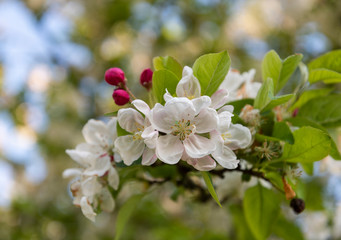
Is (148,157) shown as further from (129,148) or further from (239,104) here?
(239,104)

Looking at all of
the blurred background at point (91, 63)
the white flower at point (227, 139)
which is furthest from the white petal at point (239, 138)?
the blurred background at point (91, 63)

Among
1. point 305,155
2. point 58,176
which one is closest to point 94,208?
point 305,155

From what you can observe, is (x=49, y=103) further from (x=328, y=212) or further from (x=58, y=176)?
(x=328, y=212)

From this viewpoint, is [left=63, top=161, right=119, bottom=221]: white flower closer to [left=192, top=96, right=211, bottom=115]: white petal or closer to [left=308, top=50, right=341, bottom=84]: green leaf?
[left=192, top=96, right=211, bottom=115]: white petal

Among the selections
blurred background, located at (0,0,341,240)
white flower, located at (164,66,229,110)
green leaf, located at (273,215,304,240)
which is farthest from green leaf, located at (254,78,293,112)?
blurred background, located at (0,0,341,240)

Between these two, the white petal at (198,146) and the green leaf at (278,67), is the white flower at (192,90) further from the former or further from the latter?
the green leaf at (278,67)

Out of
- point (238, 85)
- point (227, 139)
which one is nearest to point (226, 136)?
point (227, 139)
